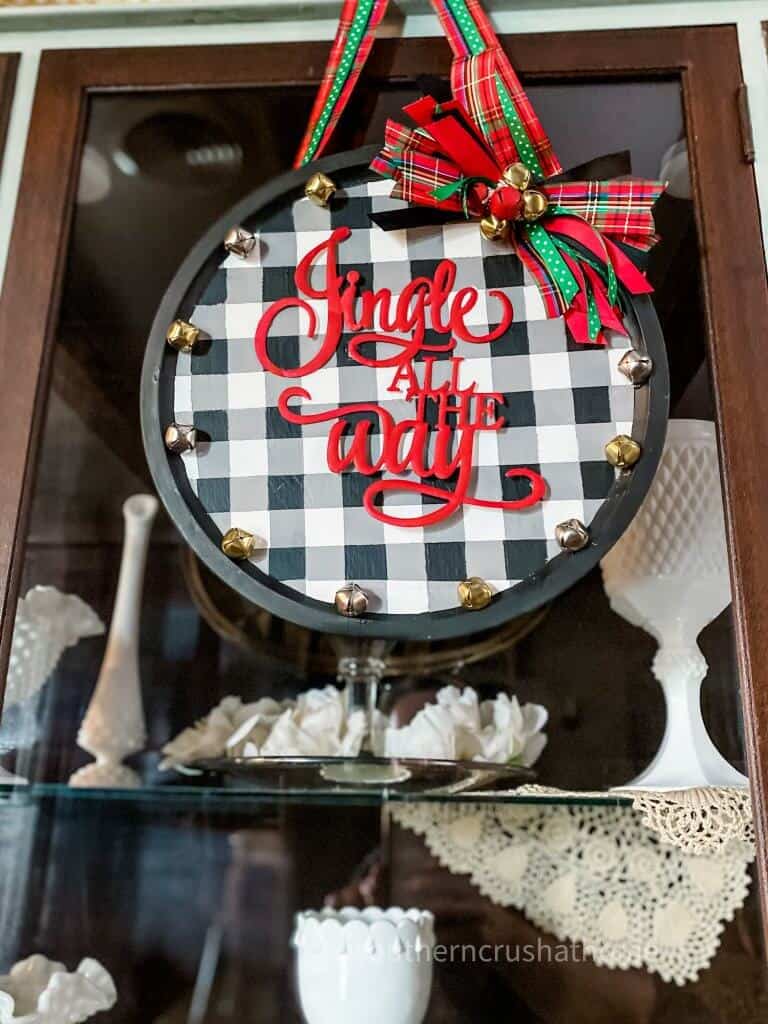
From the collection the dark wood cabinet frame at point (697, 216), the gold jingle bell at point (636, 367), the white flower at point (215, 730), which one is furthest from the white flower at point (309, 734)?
the gold jingle bell at point (636, 367)

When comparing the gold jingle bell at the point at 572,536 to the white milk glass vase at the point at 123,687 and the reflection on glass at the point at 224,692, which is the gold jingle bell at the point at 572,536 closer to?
the reflection on glass at the point at 224,692

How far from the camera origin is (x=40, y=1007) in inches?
23.4

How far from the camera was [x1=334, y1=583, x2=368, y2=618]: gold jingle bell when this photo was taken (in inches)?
21.0

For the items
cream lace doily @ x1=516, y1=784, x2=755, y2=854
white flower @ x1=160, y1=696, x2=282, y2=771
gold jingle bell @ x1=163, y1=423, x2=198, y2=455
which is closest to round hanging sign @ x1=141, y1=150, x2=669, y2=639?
gold jingle bell @ x1=163, y1=423, x2=198, y2=455

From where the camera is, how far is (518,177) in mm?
574

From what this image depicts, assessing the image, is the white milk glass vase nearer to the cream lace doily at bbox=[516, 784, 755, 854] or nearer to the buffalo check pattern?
the buffalo check pattern

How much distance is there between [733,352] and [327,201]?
0.27 meters

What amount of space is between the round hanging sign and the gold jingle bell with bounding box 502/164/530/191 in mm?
39

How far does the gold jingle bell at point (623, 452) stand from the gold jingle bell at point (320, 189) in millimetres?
240

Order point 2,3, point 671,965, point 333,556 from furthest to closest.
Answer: point 671,965, point 2,3, point 333,556

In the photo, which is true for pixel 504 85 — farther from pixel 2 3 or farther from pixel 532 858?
pixel 532 858

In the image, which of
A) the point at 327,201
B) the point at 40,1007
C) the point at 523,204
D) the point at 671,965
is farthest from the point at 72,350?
the point at 671,965

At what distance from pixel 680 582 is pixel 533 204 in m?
0.27

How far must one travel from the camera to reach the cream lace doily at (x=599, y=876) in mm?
767
